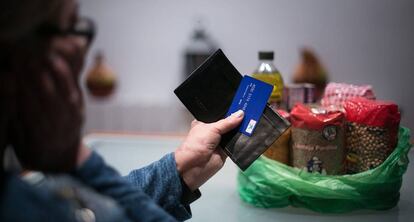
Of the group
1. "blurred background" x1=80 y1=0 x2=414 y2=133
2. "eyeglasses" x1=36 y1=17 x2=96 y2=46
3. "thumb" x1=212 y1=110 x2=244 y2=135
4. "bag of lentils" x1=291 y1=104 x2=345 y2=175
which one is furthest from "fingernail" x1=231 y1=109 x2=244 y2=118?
"blurred background" x1=80 y1=0 x2=414 y2=133

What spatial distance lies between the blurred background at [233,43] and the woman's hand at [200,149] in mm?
853

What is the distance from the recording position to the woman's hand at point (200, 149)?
31.9 inches

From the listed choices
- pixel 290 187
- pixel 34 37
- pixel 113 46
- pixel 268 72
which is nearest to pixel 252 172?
pixel 290 187

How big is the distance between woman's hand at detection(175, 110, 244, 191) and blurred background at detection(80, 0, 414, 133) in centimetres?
85

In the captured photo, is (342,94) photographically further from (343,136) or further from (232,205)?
(232,205)

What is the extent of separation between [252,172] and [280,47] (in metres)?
0.84

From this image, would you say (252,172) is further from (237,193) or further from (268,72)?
(268,72)

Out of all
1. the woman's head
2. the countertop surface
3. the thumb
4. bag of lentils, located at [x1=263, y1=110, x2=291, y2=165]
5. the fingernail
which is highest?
the woman's head

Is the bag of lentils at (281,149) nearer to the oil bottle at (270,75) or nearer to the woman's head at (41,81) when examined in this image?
the oil bottle at (270,75)

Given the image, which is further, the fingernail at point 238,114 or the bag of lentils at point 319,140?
the bag of lentils at point 319,140

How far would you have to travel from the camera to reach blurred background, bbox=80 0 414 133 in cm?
160

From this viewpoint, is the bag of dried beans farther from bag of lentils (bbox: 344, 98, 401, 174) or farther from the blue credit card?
the blue credit card

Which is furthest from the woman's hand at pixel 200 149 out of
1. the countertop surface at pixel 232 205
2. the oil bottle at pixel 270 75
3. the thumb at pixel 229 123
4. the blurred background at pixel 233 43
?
the blurred background at pixel 233 43

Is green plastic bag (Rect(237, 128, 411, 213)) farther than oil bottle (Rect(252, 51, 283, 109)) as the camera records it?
No
